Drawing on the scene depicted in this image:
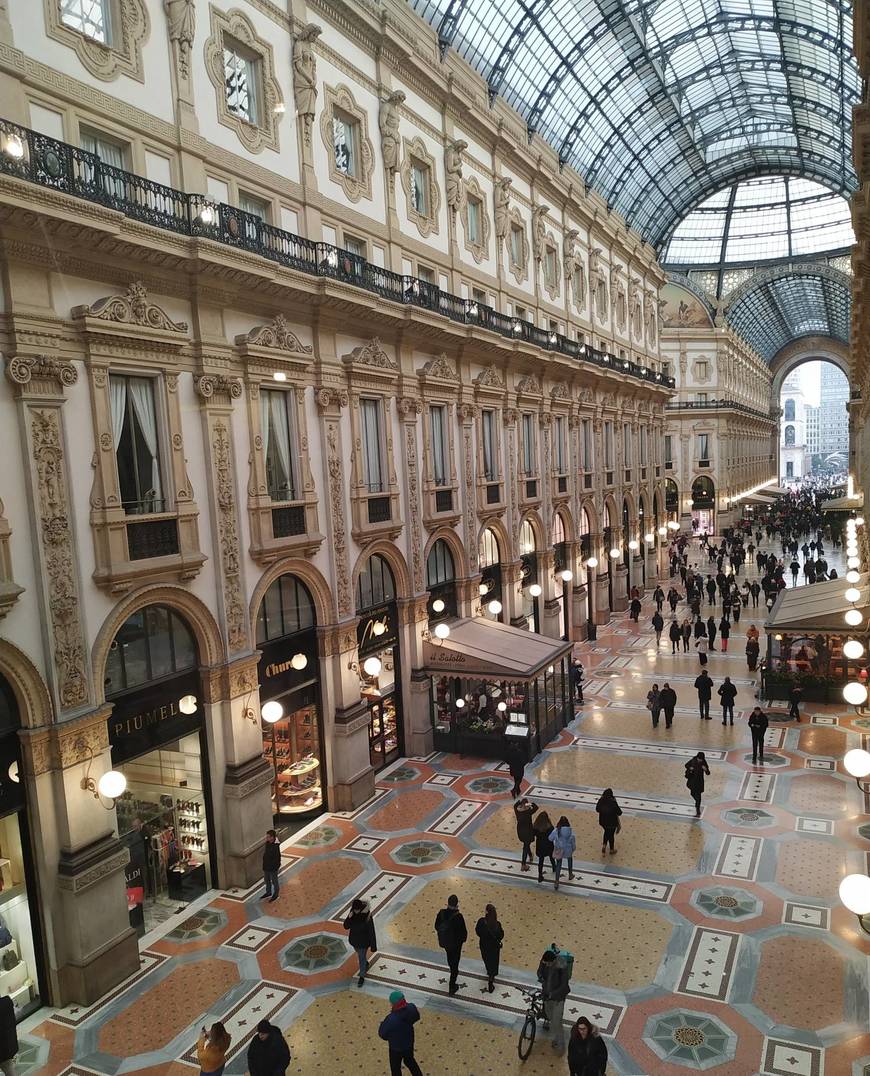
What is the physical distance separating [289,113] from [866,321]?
16054 mm

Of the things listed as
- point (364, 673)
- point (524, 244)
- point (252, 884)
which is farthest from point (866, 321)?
point (252, 884)

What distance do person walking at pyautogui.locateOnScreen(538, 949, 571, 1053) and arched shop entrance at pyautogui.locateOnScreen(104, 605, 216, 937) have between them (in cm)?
591

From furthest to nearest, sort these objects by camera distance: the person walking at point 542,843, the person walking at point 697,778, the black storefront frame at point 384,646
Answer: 1. the black storefront frame at point 384,646
2. the person walking at point 697,778
3. the person walking at point 542,843

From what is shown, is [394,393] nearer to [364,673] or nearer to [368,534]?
[368,534]

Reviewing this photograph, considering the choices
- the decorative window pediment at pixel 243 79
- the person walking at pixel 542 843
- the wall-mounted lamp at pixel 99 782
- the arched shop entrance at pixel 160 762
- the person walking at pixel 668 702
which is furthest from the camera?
the person walking at pixel 668 702

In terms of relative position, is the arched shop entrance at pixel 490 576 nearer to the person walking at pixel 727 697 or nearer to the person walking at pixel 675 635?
the person walking at pixel 727 697

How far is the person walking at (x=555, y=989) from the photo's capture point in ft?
28.3

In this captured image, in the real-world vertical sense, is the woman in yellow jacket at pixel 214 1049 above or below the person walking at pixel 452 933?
above

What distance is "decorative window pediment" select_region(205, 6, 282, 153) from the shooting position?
515 inches

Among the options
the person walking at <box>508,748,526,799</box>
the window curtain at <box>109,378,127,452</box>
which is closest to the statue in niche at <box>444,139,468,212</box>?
the window curtain at <box>109,378,127,452</box>

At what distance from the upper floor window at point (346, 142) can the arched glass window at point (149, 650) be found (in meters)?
9.99

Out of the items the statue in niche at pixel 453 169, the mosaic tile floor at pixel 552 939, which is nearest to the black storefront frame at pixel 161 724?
the mosaic tile floor at pixel 552 939

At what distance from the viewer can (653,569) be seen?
43.0 metres

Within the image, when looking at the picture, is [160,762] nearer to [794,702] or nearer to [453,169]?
[794,702]
